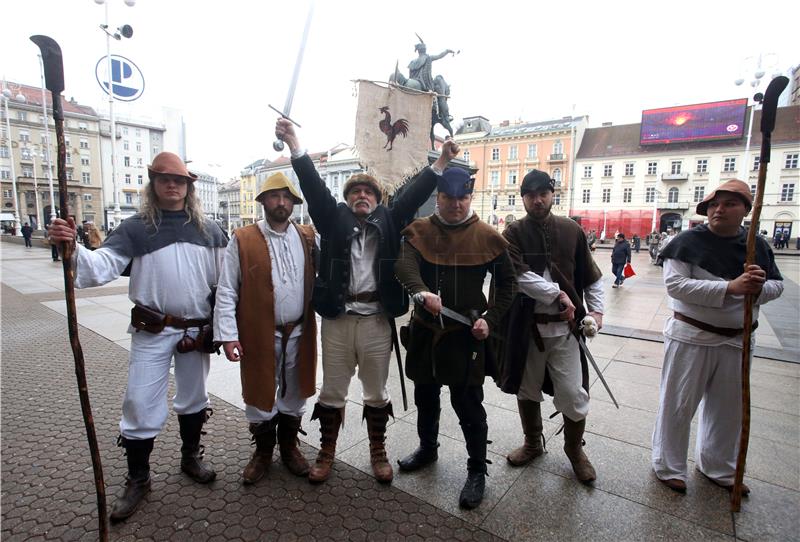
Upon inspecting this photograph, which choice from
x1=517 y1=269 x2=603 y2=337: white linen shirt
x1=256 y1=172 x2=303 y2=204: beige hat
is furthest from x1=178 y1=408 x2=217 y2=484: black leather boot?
x1=517 y1=269 x2=603 y2=337: white linen shirt

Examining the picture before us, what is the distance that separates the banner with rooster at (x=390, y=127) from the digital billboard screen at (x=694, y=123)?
49435mm

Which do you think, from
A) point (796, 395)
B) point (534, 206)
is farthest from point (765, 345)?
point (534, 206)

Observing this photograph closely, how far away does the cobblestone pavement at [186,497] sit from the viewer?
215 centimetres

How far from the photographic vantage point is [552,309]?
2.61 meters

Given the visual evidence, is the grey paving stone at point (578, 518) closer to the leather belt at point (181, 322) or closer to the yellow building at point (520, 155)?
the leather belt at point (181, 322)

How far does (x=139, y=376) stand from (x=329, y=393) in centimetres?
108

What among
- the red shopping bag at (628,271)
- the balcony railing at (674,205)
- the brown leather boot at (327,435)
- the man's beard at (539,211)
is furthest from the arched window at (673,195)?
the brown leather boot at (327,435)

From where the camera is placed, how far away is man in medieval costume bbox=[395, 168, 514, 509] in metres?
2.41

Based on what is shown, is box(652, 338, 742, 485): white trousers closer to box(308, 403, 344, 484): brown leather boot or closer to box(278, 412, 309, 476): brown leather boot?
box(308, 403, 344, 484): brown leather boot

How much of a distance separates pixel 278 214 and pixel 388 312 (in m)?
0.91

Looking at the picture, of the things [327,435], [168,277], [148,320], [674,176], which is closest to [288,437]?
[327,435]

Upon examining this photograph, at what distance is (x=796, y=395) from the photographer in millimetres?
3900

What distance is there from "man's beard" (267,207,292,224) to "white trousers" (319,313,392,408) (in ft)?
2.22

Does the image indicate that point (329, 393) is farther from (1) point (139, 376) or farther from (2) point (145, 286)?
(2) point (145, 286)
